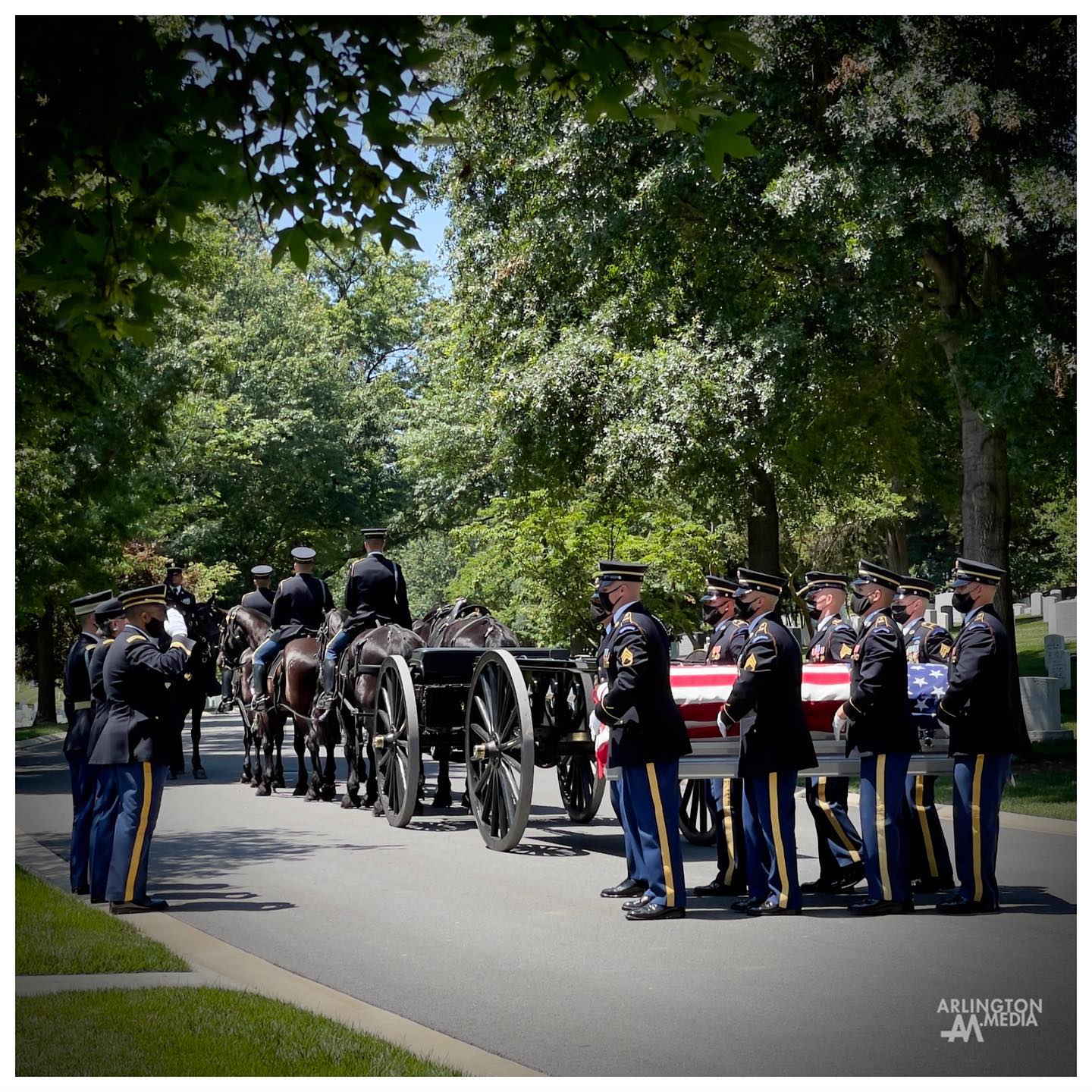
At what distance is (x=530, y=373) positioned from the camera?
20.6 m

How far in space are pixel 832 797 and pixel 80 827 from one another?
5294 mm

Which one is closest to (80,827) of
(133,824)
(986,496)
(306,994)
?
(133,824)

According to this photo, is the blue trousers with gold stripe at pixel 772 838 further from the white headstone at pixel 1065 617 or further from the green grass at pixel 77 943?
the white headstone at pixel 1065 617

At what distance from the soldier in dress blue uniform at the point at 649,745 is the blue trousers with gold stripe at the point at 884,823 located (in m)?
1.14

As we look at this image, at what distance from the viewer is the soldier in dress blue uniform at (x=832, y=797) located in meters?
10.0

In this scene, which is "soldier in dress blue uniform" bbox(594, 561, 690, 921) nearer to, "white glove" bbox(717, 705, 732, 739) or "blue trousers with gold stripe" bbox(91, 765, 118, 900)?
"white glove" bbox(717, 705, 732, 739)

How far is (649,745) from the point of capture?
30.3 feet

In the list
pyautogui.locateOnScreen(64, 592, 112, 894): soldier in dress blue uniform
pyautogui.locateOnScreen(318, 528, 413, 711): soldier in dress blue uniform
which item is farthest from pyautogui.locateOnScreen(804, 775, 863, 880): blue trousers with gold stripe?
pyautogui.locateOnScreen(318, 528, 413, 711): soldier in dress blue uniform

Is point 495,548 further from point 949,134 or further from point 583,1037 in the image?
point 583,1037

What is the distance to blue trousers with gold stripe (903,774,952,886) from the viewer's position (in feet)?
32.9

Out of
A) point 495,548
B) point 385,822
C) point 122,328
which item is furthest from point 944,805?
point 495,548

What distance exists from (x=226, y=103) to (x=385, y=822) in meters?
8.80

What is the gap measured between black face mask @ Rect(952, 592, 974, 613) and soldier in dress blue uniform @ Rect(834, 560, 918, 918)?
41cm

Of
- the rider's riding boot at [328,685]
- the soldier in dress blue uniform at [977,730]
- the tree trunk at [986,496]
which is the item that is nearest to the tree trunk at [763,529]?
the tree trunk at [986,496]
